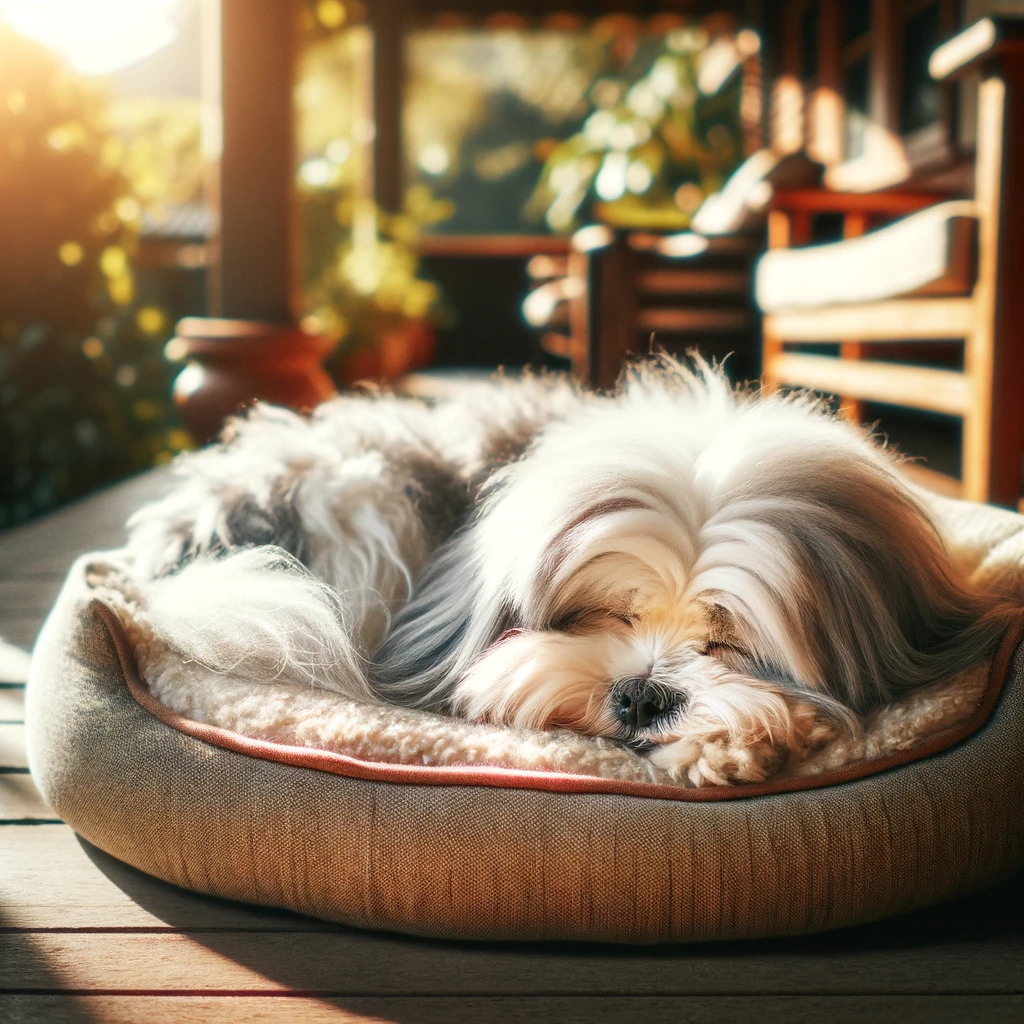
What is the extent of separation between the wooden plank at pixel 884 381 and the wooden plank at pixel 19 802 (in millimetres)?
2093

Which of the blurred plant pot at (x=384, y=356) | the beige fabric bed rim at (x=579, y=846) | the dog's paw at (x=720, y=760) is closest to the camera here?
the beige fabric bed rim at (x=579, y=846)

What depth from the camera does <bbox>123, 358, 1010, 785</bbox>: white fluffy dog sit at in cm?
144

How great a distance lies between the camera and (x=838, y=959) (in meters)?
1.21

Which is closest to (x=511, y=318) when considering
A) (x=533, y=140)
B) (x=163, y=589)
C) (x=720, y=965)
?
(x=533, y=140)

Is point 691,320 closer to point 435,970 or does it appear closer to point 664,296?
point 664,296

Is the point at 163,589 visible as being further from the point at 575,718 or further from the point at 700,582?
the point at 700,582

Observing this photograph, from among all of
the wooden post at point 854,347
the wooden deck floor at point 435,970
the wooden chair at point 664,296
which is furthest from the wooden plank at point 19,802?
the wooden chair at point 664,296

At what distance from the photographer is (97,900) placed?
1.36 meters

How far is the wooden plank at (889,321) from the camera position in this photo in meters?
2.67

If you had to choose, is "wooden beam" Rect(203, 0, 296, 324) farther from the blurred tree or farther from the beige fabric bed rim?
the beige fabric bed rim

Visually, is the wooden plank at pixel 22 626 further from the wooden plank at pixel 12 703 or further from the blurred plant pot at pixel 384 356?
the blurred plant pot at pixel 384 356

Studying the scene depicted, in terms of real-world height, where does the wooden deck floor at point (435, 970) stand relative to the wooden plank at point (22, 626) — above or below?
below

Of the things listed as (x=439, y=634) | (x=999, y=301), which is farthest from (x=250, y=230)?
(x=439, y=634)

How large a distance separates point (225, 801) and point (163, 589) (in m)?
0.54
